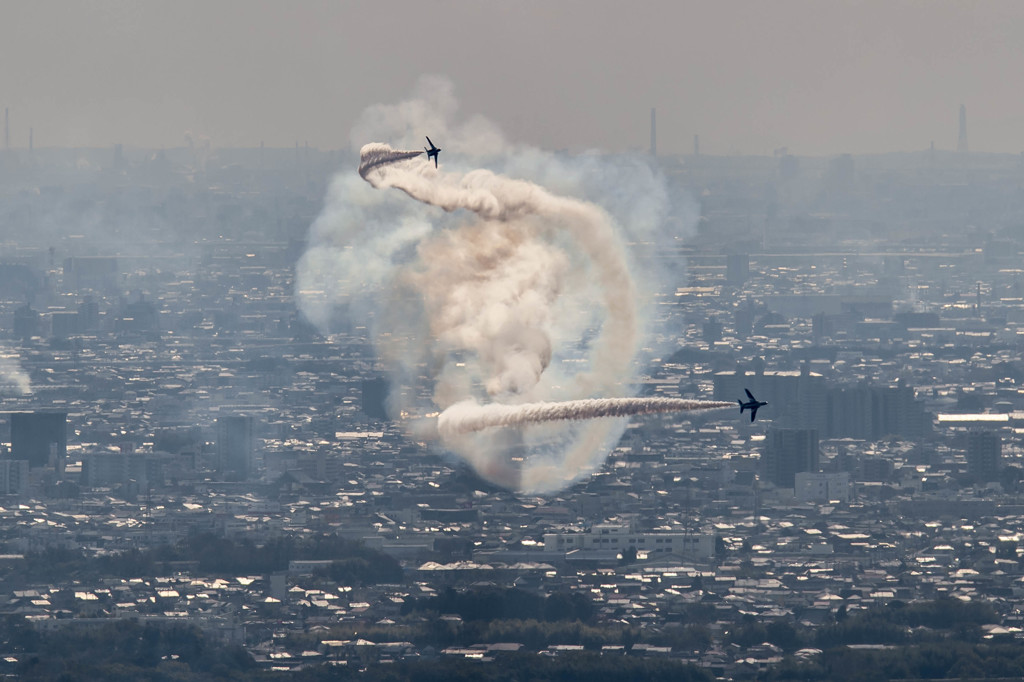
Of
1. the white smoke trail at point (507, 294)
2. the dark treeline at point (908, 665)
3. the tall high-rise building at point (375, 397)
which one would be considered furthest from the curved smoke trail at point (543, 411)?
the tall high-rise building at point (375, 397)

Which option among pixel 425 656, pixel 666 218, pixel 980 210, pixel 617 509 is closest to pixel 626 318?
pixel 425 656

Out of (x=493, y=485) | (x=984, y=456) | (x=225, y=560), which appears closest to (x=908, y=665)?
(x=225, y=560)

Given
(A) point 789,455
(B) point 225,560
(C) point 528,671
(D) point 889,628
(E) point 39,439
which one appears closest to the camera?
(C) point 528,671

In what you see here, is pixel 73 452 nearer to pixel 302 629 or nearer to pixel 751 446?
pixel 751 446

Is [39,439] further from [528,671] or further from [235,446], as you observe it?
[528,671]

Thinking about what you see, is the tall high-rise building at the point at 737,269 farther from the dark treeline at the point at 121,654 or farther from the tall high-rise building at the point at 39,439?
the dark treeline at the point at 121,654

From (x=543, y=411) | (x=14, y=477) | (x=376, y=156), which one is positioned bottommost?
(x=543, y=411)

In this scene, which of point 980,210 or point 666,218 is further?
point 980,210
